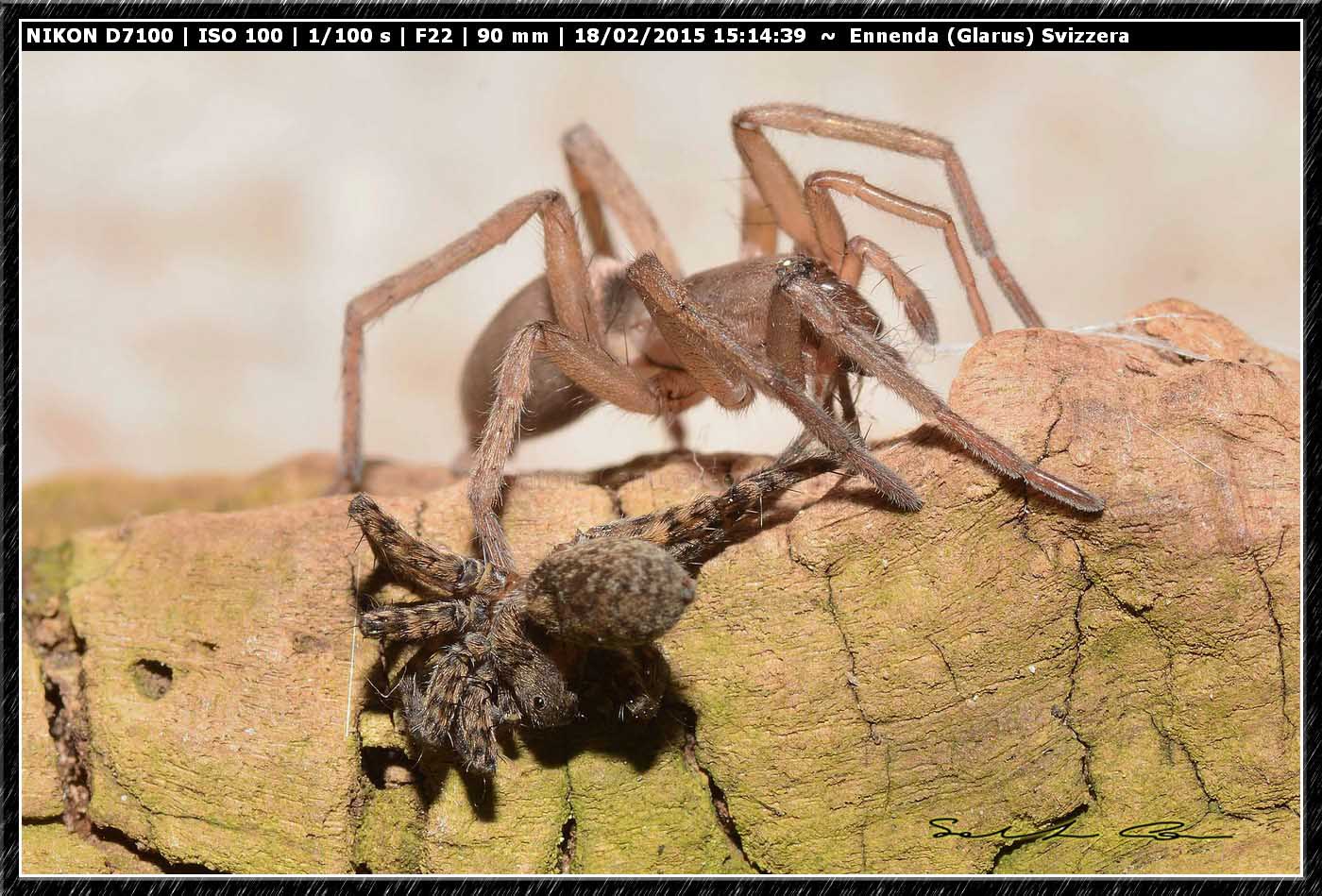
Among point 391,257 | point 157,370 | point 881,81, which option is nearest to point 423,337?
point 391,257

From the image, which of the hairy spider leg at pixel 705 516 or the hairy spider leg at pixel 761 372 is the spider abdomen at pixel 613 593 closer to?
the hairy spider leg at pixel 705 516

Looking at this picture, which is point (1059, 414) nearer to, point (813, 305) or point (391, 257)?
point (813, 305)

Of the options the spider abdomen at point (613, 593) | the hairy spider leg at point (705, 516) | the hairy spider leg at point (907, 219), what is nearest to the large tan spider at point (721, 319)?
the hairy spider leg at point (907, 219)

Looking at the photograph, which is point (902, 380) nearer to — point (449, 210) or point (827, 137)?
point (827, 137)

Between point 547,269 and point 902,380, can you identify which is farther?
point 547,269
